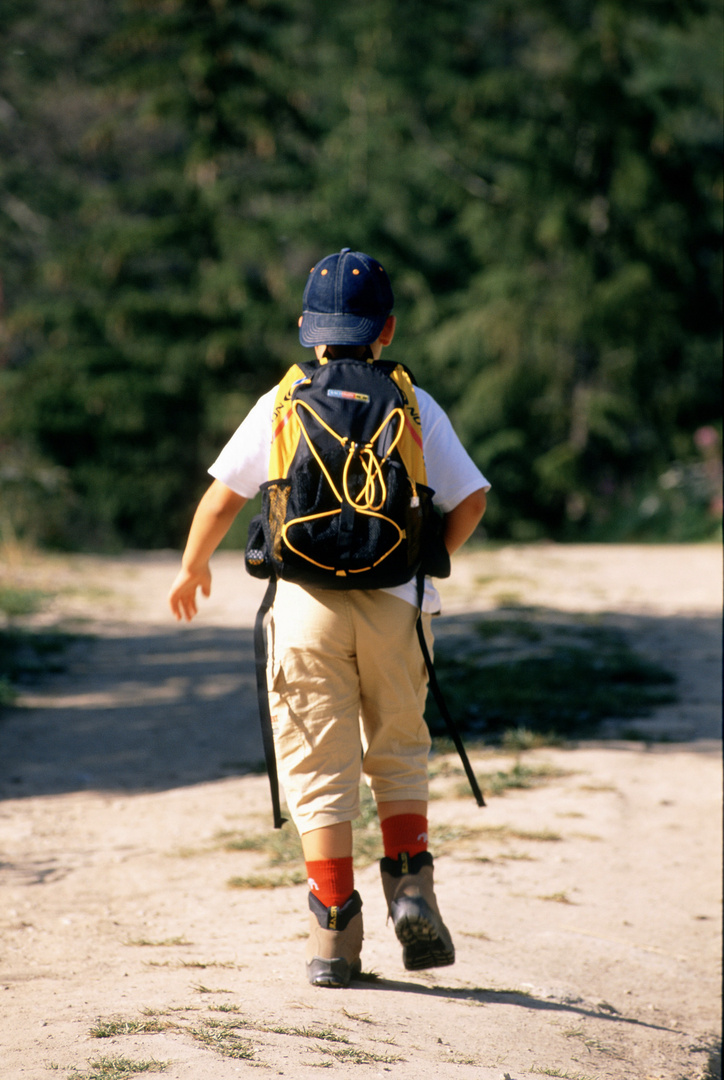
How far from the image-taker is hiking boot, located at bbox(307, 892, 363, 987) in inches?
107

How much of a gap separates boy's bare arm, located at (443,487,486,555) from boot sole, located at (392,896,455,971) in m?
0.86

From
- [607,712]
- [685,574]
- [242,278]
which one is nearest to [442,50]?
[242,278]

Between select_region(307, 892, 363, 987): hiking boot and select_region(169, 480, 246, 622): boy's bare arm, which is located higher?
select_region(169, 480, 246, 622): boy's bare arm

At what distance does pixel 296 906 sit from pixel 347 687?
43.1 inches

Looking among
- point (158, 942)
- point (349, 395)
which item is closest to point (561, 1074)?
point (158, 942)

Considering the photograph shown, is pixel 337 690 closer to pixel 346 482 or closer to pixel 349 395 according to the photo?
pixel 346 482

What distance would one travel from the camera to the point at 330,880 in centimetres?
274

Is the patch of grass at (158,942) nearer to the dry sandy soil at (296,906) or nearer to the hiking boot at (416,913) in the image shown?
the dry sandy soil at (296,906)

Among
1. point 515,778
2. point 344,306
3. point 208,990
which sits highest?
point 344,306

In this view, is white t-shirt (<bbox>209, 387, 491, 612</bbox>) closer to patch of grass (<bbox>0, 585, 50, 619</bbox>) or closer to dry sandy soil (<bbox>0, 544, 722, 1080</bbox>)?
dry sandy soil (<bbox>0, 544, 722, 1080</bbox>)

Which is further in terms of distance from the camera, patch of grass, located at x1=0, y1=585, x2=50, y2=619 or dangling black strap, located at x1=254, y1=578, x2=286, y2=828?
patch of grass, located at x1=0, y1=585, x2=50, y2=619

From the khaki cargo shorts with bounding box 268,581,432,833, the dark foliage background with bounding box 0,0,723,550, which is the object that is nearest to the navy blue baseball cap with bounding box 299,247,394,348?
the khaki cargo shorts with bounding box 268,581,432,833

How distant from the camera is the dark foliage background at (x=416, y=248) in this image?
52.4ft

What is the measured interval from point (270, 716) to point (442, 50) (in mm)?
17567
